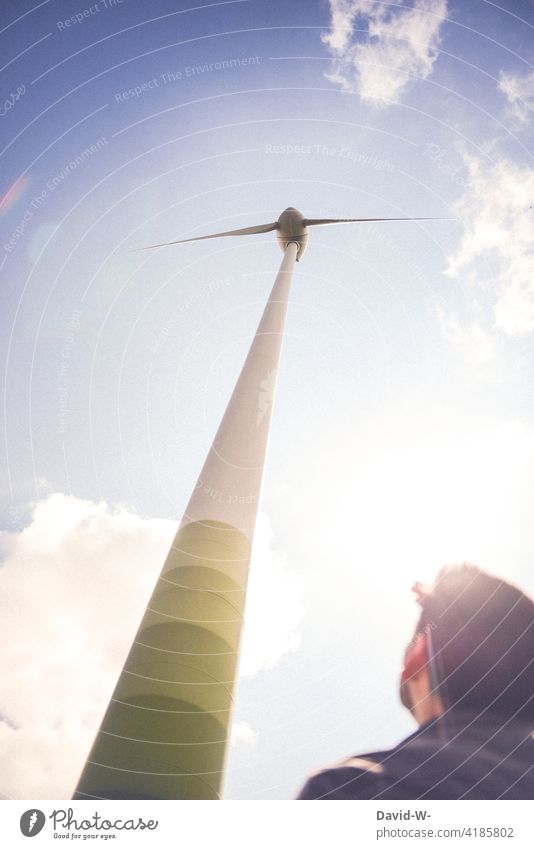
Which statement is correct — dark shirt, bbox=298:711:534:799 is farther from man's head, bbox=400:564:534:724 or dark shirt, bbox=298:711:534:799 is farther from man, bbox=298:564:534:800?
man's head, bbox=400:564:534:724

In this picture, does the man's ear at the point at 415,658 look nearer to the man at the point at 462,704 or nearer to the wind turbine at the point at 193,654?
the man at the point at 462,704

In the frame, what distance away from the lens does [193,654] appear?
6.05m

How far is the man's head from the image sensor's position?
308 inches

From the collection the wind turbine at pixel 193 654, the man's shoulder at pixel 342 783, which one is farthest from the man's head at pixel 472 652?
the wind turbine at pixel 193 654

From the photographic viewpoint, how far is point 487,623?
8250mm

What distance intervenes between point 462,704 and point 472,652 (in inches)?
35.1

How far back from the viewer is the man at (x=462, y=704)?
643cm

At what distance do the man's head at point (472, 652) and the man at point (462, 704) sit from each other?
0.02 m

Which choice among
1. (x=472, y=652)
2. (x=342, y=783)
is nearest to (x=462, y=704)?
(x=472, y=652)

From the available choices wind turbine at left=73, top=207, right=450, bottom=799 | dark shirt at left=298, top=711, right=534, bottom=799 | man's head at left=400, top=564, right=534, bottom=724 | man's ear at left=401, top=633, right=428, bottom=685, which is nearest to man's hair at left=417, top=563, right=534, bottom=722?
man's head at left=400, top=564, right=534, bottom=724

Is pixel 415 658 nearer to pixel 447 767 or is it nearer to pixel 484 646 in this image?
pixel 484 646
